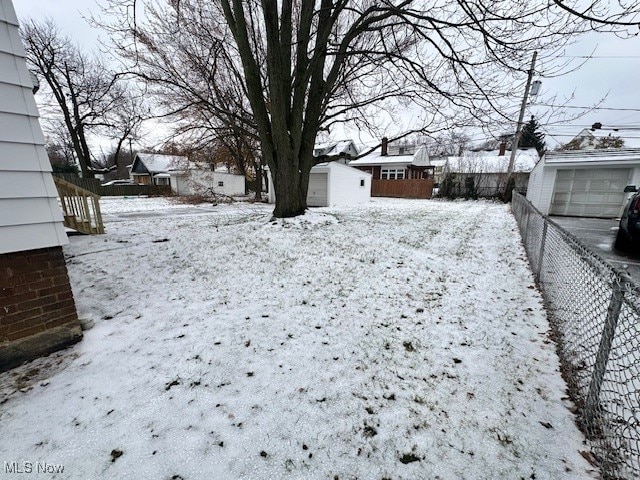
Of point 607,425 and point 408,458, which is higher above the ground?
point 607,425

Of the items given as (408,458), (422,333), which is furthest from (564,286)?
(408,458)

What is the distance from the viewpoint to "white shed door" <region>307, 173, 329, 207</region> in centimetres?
1617

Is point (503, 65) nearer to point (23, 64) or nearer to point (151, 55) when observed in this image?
point (23, 64)

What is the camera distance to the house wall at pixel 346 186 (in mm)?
16328

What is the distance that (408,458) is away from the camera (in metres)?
1.63

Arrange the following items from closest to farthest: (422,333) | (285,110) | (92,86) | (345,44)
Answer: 1. (422,333)
2. (345,44)
3. (285,110)
4. (92,86)

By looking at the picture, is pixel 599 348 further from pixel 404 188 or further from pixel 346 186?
pixel 404 188

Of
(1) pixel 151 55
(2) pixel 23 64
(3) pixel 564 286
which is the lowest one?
(3) pixel 564 286

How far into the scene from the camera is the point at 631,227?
570cm

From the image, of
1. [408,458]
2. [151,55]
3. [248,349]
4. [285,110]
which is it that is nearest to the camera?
[408,458]

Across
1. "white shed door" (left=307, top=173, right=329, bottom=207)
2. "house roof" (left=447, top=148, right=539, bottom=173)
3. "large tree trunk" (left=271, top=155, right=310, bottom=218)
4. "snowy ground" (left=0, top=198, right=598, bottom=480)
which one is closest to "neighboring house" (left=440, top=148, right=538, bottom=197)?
A: "house roof" (left=447, top=148, right=539, bottom=173)

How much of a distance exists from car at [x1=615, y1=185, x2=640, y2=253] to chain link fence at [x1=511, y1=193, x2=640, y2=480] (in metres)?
3.38

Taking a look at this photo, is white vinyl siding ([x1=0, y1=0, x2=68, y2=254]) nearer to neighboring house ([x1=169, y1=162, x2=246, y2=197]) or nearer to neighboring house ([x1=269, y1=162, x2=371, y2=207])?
neighboring house ([x1=269, y1=162, x2=371, y2=207])

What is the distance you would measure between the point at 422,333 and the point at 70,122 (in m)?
28.5
